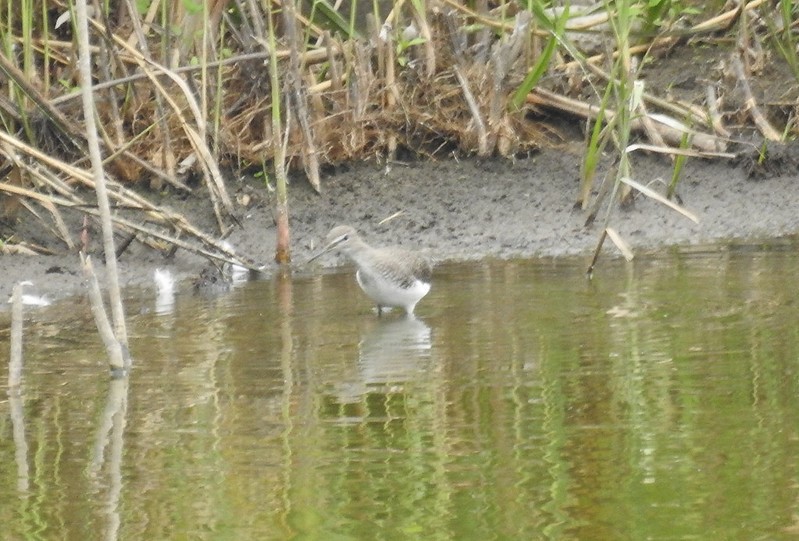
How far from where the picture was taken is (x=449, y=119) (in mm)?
11938

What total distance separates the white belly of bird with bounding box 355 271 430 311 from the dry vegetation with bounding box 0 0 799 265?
4.74ft

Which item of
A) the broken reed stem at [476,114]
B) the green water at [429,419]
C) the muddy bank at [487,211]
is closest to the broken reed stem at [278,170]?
the muddy bank at [487,211]

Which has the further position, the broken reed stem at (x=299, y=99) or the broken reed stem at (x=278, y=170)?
the broken reed stem at (x=299, y=99)

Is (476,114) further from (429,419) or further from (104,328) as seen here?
(429,419)

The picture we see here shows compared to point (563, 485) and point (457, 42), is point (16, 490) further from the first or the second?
point (457, 42)

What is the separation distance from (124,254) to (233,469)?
17.4 feet

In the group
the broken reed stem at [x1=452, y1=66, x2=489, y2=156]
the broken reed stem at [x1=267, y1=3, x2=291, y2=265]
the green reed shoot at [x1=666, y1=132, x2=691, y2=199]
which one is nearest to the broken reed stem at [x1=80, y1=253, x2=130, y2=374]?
the broken reed stem at [x1=267, y1=3, x2=291, y2=265]

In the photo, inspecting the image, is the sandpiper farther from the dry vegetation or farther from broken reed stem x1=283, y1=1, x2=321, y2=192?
broken reed stem x1=283, y1=1, x2=321, y2=192

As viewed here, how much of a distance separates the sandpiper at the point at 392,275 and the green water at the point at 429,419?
0.12 m

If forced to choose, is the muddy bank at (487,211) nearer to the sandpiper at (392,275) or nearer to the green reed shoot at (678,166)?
the green reed shoot at (678,166)

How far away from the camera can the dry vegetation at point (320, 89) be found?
1055 cm

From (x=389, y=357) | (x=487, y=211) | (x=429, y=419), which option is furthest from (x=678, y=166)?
(x=429, y=419)

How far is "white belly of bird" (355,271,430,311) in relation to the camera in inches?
343

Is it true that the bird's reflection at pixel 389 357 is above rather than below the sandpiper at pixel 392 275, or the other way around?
below
